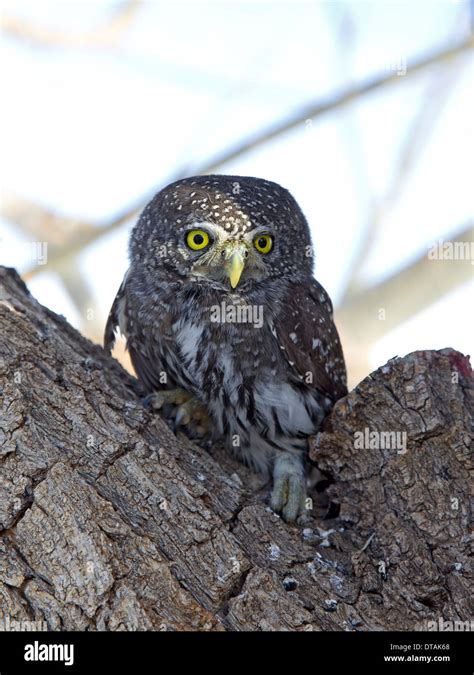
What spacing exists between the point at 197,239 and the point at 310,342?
0.89 m

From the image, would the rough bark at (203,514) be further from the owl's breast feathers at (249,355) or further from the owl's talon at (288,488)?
the owl's breast feathers at (249,355)

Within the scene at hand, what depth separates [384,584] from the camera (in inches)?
145

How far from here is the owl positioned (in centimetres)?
469

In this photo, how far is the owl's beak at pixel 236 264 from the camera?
4578 millimetres

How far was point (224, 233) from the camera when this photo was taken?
4.70 meters

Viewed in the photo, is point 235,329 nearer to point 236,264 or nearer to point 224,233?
point 236,264

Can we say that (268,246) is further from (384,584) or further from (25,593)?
(25,593)

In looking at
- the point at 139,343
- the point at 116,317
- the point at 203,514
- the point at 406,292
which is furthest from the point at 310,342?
the point at 406,292

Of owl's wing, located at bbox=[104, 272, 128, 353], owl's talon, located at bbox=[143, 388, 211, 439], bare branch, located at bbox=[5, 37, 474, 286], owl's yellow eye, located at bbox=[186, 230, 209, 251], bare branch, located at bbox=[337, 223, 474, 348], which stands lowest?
owl's talon, located at bbox=[143, 388, 211, 439]

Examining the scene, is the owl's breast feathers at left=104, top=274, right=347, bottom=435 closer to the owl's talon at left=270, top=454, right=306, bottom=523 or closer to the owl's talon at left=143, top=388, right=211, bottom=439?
the owl's talon at left=143, top=388, right=211, bottom=439

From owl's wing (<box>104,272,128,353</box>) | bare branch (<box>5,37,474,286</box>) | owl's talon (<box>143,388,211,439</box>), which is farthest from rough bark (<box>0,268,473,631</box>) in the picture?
bare branch (<box>5,37,474,286</box>)

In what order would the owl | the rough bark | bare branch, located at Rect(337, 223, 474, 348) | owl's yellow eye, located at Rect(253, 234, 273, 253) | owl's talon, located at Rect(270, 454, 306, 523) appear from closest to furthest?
the rough bark
owl's talon, located at Rect(270, 454, 306, 523)
the owl
owl's yellow eye, located at Rect(253, 234, 273, 253)
bare branch, located at Rect(337, 223, 474, 348)

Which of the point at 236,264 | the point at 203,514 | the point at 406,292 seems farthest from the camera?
the point at 406,292

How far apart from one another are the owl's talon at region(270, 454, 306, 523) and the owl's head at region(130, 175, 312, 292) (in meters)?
1.05
